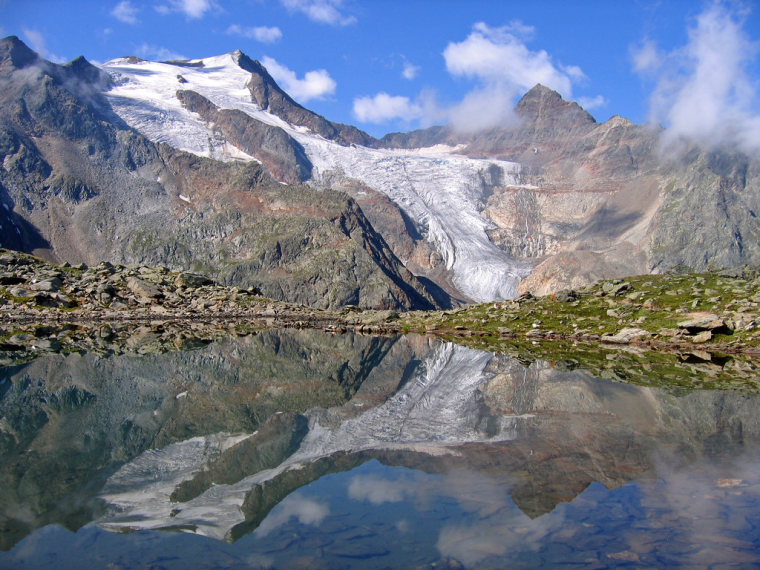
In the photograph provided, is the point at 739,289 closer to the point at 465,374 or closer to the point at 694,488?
the point at 465,374

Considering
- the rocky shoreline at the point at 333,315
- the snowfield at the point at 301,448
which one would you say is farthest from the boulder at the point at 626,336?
the snowfield at the point at 301,448

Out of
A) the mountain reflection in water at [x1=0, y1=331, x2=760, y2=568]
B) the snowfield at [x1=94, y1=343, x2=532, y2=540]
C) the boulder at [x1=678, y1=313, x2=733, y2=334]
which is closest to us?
the mountain reflection in water at [x1=0, y1=331, x2=760, y2=568]

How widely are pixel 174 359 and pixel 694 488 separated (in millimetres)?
45199

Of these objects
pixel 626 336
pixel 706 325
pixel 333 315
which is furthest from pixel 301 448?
pixel 333 315

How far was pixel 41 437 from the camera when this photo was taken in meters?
27.0

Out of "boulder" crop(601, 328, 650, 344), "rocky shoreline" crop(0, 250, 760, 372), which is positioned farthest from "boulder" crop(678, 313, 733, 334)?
"boulder" crop(601, 328, 650, 344)

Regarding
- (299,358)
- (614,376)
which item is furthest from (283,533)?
(299,358)

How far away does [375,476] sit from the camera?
858 inches

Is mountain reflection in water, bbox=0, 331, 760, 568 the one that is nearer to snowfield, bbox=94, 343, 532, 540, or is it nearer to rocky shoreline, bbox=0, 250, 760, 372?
snowfield, bbox=94, 343, 532, 540

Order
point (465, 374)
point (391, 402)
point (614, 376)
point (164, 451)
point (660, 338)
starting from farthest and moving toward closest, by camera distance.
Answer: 1. point (660, 338)
2. point (465, 374)
3. point (614, 376)
4. point (391, 402)
5. point (164, 451)

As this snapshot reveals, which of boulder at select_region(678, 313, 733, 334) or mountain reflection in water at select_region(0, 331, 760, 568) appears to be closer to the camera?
mountain reflection in water at select_region(0, 331, 760, 568)

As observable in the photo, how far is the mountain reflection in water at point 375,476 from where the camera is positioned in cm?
1598

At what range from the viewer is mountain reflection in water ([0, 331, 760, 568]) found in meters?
16.0

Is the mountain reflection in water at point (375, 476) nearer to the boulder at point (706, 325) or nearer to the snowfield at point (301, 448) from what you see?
the snowfield at point (301, 448)
